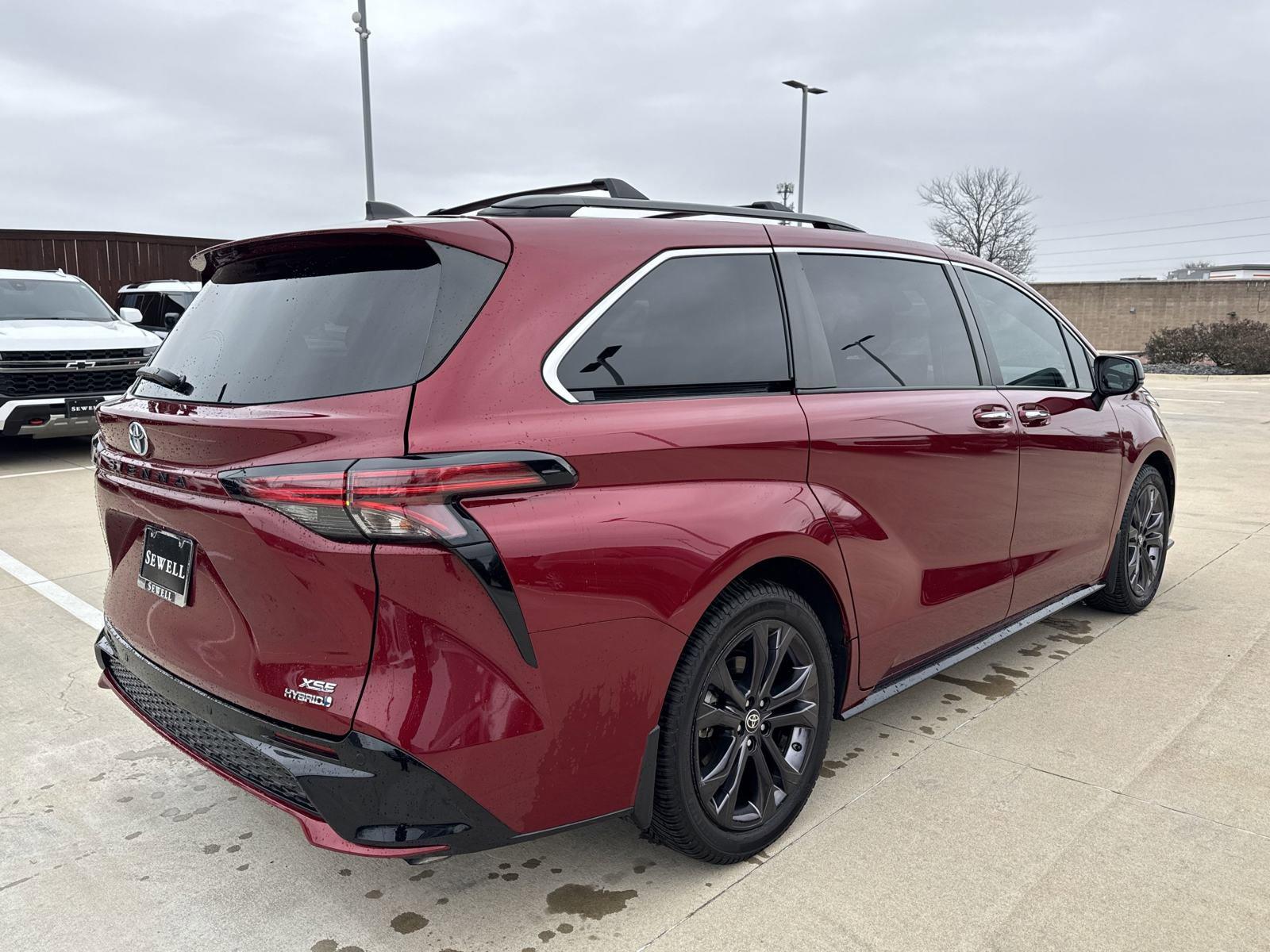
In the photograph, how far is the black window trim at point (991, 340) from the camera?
144 inches

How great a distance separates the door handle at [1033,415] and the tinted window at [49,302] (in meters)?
10.1

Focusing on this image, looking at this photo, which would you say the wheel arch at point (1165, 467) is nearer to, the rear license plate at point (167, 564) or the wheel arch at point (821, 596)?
the wheel arch at point (821, 596)

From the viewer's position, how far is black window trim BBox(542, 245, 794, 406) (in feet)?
7.38

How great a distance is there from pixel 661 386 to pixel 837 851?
1369 mm

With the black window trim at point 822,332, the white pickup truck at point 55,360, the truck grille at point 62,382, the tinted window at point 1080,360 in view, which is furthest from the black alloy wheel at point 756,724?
the truck grille at point 62,382

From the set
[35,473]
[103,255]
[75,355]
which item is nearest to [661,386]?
[35,473]

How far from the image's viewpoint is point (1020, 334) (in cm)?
394

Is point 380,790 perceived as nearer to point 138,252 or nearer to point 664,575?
point 664,575

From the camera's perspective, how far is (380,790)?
2047 mm

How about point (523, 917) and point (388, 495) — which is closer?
point (388, 495)

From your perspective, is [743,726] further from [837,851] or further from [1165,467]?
[1165,467]

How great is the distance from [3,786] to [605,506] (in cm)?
231

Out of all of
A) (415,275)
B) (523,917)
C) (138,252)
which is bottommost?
(523,917)

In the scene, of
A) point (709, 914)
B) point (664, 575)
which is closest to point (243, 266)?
point (664, 575)
